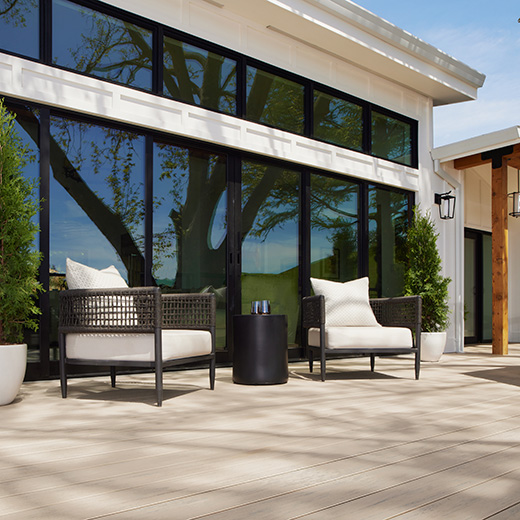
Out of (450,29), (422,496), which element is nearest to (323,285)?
(422,496)

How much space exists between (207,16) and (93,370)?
334 cm

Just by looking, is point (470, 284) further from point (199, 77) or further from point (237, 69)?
point (199, 77)

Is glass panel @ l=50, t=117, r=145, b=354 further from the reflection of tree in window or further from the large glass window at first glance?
the reflection of tree in window

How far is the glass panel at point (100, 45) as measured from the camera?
4.29 metres

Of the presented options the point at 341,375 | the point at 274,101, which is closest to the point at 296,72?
the point at 274,101

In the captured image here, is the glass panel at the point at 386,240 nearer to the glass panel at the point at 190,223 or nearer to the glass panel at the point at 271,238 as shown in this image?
the glass panel at the point at 271,238

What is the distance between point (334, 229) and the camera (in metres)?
6.30

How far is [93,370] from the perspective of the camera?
4.38 metres

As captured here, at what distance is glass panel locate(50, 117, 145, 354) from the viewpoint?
4277 millimetres

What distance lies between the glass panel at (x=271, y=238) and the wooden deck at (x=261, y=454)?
6.02 feet

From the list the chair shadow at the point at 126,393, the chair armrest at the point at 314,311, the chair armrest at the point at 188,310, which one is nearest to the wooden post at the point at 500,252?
the chair armrest at the point at 314,311

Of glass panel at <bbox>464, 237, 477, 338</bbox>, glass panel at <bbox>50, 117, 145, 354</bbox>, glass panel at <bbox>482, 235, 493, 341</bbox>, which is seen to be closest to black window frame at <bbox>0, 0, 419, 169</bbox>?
glass panel at <bbox>50, 117, 145, 354</bbox>

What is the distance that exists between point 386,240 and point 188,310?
3.72m

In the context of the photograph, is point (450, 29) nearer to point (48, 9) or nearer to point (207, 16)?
point (207, 16)
